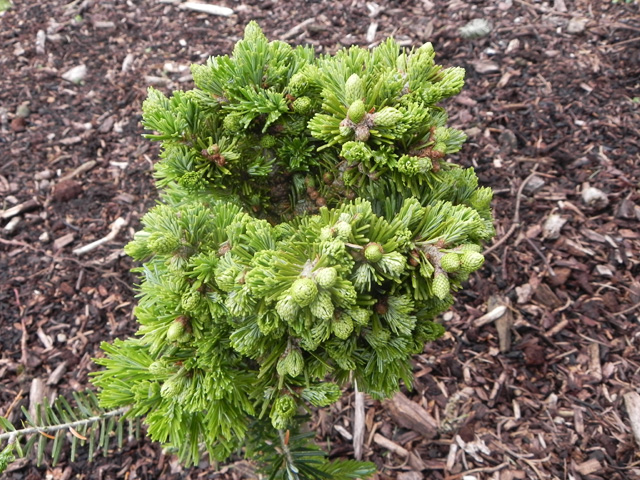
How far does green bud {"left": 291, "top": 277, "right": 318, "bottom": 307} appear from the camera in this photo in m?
1.02

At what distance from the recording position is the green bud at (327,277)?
3.40ft

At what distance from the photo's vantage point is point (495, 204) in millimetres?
3104

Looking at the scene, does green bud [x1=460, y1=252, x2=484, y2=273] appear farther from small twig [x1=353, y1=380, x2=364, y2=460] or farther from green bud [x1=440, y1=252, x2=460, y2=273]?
small twig [x1=353, y1=380, x2=364, y2=460]

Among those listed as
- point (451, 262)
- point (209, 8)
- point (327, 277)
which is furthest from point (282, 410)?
point (209, 8)

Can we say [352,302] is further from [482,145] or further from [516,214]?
[482,145]

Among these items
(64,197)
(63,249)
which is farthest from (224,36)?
(63,249)

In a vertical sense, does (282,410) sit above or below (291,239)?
below

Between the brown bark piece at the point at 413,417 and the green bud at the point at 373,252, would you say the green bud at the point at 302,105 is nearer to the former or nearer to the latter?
the green bud at the point at 373,252

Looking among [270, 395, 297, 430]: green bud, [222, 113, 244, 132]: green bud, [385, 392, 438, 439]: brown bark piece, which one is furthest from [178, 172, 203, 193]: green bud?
[385, 392, 438, 439]: brown bark piece

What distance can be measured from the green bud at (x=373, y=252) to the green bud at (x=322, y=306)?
0.14 metres

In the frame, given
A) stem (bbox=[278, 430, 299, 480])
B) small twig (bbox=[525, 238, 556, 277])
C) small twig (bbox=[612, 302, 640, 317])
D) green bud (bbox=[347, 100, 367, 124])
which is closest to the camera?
green bud (bbox=[347, 100, 367, 124])

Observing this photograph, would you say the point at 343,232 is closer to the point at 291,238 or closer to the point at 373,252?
the point at 373,252

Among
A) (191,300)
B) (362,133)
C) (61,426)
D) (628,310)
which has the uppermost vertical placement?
(362,133)

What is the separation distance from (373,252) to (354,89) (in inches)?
18.1
